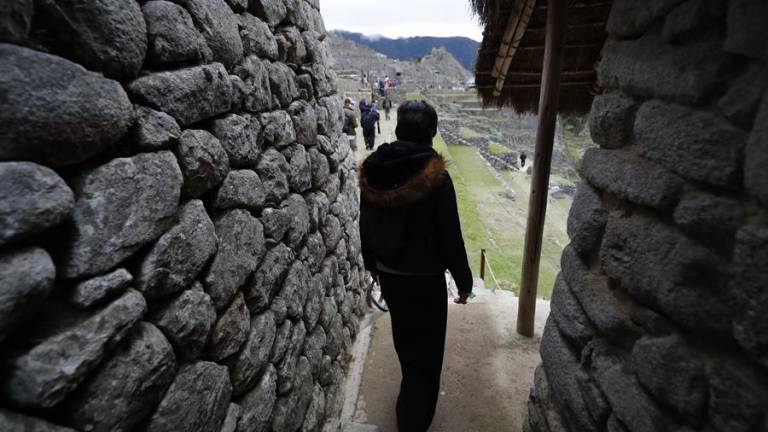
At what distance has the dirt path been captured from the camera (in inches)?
→ 101

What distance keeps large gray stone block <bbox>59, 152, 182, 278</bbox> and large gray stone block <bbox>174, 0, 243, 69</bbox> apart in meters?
0.51

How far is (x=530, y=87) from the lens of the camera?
3750 mm

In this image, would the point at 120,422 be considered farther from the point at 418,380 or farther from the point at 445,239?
the point at 418,380

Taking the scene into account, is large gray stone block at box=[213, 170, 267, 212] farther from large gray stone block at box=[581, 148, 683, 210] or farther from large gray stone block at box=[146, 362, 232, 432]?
large gray stone block at box=[581, 148, 683, 210]

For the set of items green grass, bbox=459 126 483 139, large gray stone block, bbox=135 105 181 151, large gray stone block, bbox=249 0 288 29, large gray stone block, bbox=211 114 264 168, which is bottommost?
green grass, bbox=459 126 483 139

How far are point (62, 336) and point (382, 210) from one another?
1.41m

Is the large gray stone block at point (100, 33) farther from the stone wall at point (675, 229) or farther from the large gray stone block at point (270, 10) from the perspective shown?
the stone wall at point (675, 229)

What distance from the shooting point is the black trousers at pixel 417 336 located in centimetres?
209

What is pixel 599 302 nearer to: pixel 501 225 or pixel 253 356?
pixel 253 356

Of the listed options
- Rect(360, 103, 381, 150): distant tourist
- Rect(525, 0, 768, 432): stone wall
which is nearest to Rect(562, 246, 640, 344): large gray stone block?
Rect(525, 0, 768, 432): stone wall

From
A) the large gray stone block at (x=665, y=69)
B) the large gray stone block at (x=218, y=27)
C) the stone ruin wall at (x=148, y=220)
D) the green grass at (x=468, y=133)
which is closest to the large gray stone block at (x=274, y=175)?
the stone ruin wall at (x=148, y=220)

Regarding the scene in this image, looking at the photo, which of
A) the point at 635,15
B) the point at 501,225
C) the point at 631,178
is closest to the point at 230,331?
the point at 631,178

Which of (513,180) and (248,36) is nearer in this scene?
(248,36)

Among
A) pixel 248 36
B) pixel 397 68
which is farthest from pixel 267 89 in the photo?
pixel 397 68
